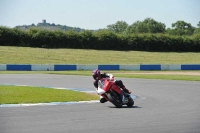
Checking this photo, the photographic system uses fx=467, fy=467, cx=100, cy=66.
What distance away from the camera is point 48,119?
9.05 m

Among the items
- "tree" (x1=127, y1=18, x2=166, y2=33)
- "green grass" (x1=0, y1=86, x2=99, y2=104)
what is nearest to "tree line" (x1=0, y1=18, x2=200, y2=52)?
"tree" (x1=127, y1=18, x2=166, y2=33)

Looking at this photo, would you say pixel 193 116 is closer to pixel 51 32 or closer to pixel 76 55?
pixel 76 55

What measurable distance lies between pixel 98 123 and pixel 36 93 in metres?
6.80

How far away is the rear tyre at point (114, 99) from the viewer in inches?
469

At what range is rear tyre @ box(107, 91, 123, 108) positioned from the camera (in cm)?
1191

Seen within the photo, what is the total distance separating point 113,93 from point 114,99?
33 centimetres

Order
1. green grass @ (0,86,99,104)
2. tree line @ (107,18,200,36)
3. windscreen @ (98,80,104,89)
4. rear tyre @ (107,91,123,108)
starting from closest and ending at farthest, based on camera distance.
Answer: tree line @ (107,18,200,36) < rear tyre @ (107,91,123,108) < windscreen @ (98,80,104,89) < green grass @ (0,86,99,104)

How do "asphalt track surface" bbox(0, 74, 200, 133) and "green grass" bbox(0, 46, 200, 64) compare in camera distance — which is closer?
"asphalt track surface" bbox(0, 74, 200, 133)

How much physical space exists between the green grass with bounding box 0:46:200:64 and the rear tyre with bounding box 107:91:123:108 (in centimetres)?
2420

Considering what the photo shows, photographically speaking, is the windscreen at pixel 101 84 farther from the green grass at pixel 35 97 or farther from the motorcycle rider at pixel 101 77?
the green grass at pixel 35 97

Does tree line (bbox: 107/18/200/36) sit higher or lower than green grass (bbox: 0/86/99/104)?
higher

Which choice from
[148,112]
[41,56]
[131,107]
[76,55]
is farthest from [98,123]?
[76,55]

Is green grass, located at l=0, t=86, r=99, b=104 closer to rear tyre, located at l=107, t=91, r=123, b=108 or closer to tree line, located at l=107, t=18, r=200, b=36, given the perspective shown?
rear tyre, located at l=107, t=91, r=123, b=108

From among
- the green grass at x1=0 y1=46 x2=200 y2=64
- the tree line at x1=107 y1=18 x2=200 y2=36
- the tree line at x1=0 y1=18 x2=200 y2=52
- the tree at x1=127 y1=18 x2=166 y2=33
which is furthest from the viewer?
the tree line at x1=0 y1=18 x2=200 y2=52
